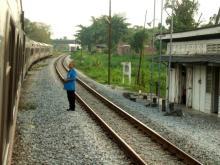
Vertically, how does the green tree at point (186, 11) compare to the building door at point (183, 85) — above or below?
above

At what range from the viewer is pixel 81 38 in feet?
349

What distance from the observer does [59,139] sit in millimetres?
10586

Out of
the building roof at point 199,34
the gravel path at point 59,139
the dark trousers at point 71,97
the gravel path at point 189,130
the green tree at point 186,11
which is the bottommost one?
the gravel path at point 189,130

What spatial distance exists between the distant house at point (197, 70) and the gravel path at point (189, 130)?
3.26 feet

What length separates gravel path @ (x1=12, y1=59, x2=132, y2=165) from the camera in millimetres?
8664

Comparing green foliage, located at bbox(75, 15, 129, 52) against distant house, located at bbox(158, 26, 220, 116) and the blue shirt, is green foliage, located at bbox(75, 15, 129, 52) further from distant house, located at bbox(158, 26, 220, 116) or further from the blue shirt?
the blue shirt

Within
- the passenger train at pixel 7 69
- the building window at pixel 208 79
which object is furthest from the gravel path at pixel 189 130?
the passenger train at pixel 7 69

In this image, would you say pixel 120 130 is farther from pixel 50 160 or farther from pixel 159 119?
pixel 50 160

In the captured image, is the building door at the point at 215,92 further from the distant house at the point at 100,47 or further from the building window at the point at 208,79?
the distant house at the point at 100,47

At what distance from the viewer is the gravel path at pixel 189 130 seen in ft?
33.0

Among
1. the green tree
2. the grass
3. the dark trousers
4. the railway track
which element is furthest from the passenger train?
the green tree

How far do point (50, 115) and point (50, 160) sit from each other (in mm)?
5985

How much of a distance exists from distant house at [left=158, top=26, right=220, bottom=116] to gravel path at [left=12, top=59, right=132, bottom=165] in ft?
18.4

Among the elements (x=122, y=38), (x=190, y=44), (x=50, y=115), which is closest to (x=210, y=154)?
(x=50, y=115)
